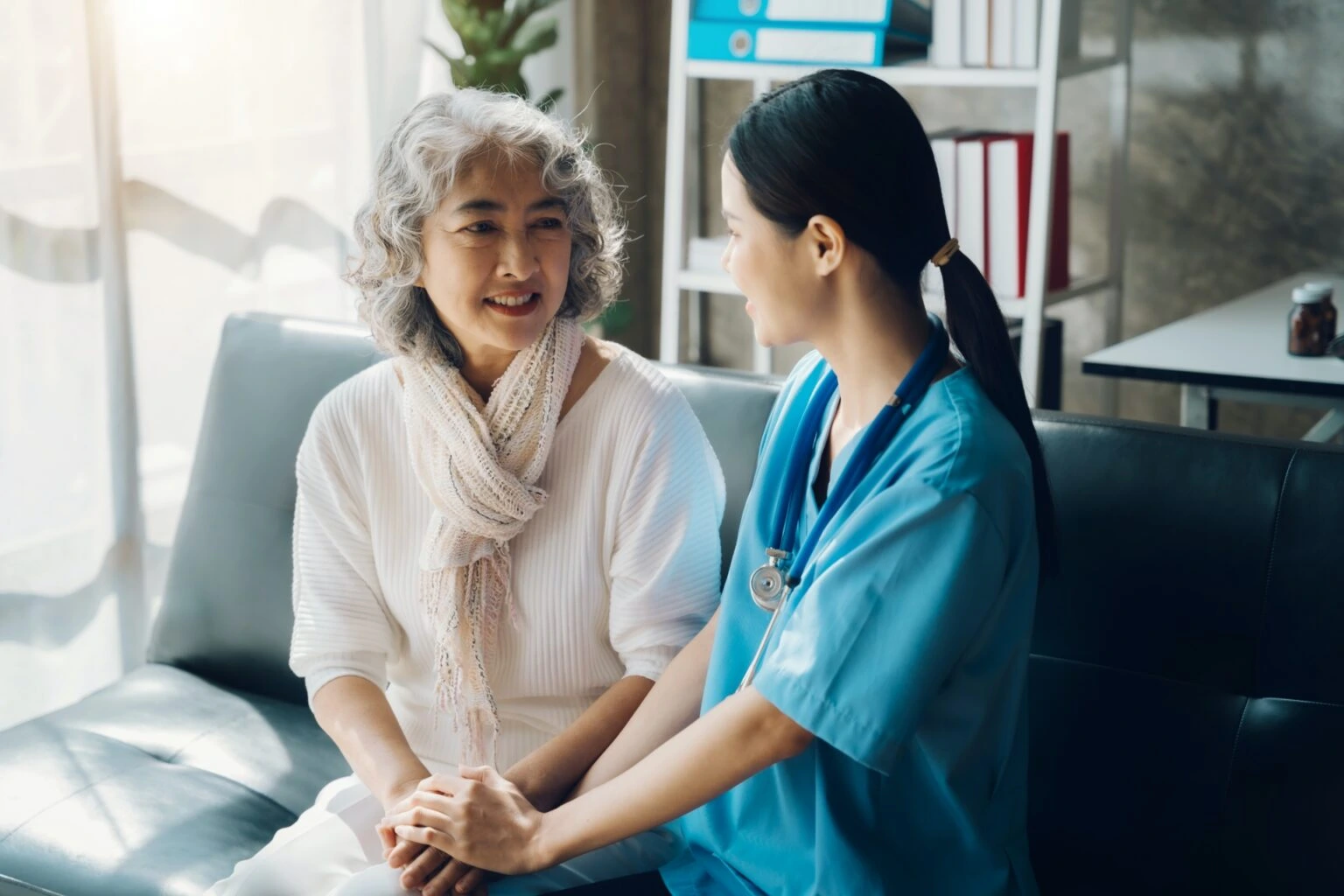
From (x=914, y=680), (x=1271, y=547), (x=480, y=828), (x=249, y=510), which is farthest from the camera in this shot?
(x=249, y=510)

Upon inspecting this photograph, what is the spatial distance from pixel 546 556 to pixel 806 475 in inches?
15.7

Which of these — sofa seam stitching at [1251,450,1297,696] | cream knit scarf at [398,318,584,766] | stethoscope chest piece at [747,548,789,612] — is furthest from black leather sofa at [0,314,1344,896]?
stethoscope chest piece at [747,548,789,612]

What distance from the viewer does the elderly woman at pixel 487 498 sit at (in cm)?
160

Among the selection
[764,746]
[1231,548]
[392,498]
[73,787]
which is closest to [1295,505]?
[1231,548]

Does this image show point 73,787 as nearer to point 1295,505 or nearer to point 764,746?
point 764,746

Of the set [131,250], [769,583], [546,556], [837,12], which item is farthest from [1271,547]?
[131,250]

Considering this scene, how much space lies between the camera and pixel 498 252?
161 cm

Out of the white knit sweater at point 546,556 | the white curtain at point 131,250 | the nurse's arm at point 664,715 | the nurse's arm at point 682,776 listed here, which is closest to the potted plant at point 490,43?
the white curtain at point 131,250

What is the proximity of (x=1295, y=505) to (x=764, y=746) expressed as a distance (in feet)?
2.20

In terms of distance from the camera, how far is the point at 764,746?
1235 millimetres

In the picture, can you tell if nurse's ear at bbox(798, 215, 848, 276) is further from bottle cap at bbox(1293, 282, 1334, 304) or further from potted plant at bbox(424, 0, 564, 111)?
potted plant at bbox(424, 0, 564, 111)

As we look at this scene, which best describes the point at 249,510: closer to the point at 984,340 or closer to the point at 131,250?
the point at 131,250

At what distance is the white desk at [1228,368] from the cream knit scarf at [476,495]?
1.16 metres

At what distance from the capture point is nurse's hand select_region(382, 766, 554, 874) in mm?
1375
